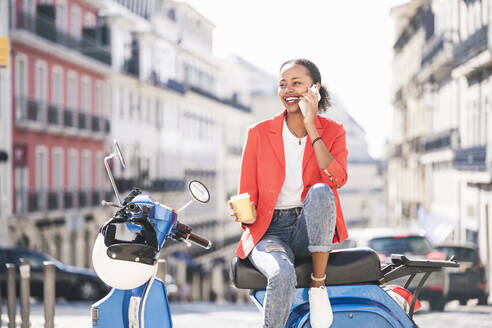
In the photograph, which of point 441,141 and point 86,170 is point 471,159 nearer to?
point 441,141

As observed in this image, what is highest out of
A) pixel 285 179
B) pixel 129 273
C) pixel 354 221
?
pixel 285 179

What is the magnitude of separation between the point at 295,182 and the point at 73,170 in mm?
34895

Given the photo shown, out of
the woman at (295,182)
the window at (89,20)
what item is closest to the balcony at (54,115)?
the window at (89,20)

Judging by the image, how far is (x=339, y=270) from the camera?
4.27 m

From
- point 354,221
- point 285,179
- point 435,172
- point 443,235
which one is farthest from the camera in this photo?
point 354,221

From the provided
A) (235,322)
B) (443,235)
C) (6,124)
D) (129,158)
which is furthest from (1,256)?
(129,158)

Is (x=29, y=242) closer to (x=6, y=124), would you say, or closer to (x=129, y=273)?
(x=6, y=124)

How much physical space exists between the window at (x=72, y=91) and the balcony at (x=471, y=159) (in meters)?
15.4

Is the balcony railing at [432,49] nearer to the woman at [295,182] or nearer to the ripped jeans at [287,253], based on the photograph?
the woman at [295,182]

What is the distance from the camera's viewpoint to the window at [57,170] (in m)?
36.5

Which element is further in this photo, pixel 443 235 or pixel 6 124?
pixel 443 235

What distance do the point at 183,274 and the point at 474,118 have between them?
1925 centimetres

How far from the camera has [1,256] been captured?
768 inches

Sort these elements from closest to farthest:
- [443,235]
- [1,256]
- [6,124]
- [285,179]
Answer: [285,179] < [1,256] < [6,124] < [443,235]
